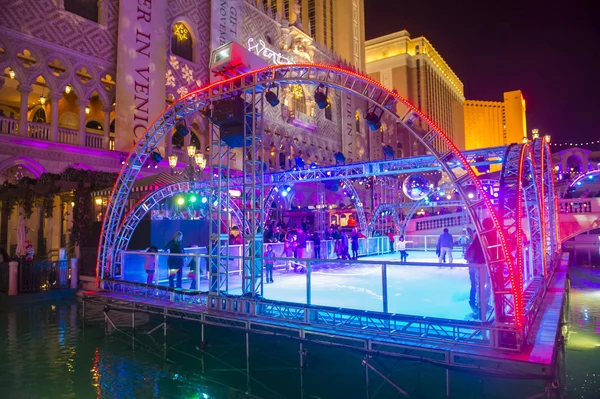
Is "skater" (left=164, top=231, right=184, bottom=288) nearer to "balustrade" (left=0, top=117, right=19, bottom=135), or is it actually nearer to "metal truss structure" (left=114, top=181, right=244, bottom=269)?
"metal truss structure" (left=114, top=181, right=244, bottom=269)

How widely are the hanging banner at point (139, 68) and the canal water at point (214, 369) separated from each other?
13.5 metres

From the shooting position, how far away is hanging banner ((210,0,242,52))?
26873mm

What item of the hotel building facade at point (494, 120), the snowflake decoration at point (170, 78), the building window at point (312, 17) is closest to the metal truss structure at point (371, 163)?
the snowflake decoration at point (170, 78)

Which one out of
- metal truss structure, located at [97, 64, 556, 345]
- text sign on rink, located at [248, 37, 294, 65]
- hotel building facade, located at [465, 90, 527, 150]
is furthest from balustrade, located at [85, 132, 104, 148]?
hotel building facade, located at [465, 90, 527, 150]

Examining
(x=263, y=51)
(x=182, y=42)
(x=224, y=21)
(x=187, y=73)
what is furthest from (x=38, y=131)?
(x=263, y=51)

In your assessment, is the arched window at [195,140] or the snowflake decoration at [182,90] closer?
the snowflake decoration at [182,90]

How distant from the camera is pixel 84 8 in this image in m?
21.5

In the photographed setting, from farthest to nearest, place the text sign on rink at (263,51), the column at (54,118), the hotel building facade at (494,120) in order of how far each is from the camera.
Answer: the hotel building facade at (494,120) < the text sign on rink at (263,51) < the column at (54,118)

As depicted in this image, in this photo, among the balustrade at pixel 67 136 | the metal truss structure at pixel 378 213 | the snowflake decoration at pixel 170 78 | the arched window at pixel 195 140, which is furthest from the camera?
the arched window at pixel 195 140

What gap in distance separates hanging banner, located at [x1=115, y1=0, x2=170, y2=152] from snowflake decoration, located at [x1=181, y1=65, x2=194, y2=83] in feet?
5.46

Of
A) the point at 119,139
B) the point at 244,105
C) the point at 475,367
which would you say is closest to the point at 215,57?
the point at 244,105

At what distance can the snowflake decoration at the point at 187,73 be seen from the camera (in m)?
25.2

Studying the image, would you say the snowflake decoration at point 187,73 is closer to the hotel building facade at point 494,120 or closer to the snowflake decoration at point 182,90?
the snowflake decoration at point 182,90

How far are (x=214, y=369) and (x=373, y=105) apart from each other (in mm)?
5790
